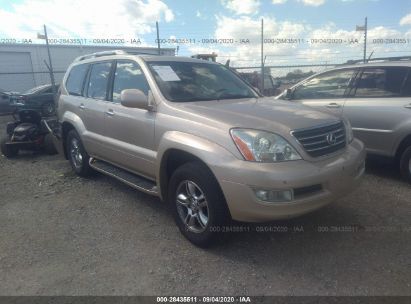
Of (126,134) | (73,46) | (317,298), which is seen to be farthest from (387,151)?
(73,46)

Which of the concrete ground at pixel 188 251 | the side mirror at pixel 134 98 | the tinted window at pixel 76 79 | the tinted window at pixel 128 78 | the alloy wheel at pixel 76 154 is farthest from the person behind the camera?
the alloy wheel at pixel 76 154

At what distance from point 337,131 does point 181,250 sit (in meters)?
1.92

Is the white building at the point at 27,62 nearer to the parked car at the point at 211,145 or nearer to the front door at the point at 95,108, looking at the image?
the front door at the point at 95,108

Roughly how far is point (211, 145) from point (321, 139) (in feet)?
3.36

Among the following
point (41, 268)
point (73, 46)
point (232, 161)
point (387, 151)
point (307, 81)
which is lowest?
Answer: point (41, 268)

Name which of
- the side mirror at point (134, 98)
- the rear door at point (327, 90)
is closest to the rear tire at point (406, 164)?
the rear door at point (327, 90)

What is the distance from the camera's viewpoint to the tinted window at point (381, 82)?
500 centimetres

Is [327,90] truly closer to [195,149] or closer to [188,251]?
[195,149]

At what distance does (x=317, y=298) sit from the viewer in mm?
2664

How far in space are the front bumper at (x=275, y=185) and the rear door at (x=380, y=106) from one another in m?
2.37

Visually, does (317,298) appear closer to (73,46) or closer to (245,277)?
(245,277)

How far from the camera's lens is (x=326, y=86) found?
5.92 m

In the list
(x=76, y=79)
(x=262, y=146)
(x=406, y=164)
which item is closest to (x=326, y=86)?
(x=406, y=164)

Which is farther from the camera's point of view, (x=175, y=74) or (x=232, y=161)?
(x=175, y=74)
